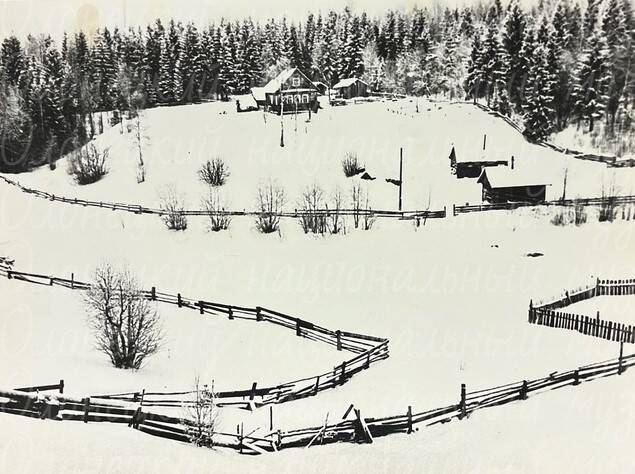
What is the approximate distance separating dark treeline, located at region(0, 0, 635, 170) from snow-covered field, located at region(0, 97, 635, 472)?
6.01m

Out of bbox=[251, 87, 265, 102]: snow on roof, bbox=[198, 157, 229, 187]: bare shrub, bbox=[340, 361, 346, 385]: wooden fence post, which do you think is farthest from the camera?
bbox=[251, 87, 265, 102]: snow on roof

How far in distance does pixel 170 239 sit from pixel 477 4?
68.4 m

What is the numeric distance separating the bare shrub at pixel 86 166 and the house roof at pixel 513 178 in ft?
129

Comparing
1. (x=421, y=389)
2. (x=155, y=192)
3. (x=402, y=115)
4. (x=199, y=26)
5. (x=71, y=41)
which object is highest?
(x=199, y=26)

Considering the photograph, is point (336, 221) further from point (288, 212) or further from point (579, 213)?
point (579, 213)

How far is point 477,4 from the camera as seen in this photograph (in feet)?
291

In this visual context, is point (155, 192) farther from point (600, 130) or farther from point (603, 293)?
point (600, 130)

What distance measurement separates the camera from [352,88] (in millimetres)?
88375

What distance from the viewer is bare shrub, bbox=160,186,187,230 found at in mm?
46394

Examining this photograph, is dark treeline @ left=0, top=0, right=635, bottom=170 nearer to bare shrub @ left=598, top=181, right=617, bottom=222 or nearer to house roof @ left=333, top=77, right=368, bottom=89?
house roof @ left=333, top=77, right=368, bottom=89

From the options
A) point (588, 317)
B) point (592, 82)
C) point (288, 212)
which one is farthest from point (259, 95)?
point (588, 317)

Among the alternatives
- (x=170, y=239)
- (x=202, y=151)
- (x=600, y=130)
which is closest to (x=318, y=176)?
(x=202, y=151)

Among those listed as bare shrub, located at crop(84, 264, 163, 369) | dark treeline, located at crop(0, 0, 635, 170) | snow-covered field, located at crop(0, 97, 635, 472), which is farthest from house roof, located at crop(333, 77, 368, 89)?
bare shrub, located at crop(84, 264, 163, 369)

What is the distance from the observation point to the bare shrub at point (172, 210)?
152ft
